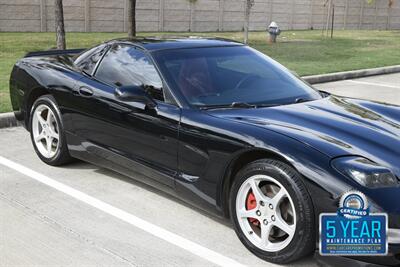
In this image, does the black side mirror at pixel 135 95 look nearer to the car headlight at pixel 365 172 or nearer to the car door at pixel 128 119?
the car door at pixel 128 119

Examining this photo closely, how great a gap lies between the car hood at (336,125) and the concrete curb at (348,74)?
7308 mm

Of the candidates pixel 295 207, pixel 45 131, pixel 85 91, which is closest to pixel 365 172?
pixel 295 207

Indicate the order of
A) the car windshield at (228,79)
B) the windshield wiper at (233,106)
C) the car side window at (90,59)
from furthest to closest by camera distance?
1. the car side window at (90,59)
2. the car windshield at (228,79)
3. the windshield wiper at (233,106)

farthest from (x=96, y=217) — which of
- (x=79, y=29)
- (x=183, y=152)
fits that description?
(x=79, y=29)

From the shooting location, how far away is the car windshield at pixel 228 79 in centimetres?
428

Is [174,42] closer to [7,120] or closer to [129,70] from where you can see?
[129,70]

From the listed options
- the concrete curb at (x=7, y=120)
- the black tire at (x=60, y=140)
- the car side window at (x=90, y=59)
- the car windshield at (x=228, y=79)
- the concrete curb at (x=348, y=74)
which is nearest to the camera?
the car windshield at (x=228, y=79)

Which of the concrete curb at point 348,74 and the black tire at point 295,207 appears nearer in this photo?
the black tire at point 295,207

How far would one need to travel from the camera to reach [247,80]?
14.8 feet

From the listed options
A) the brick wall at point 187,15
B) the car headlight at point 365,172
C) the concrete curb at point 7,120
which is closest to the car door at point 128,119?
the car headlight at point 365,172

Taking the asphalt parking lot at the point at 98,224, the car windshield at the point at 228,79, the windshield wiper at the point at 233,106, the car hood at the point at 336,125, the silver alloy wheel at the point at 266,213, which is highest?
the car windshield at the point at 228,79

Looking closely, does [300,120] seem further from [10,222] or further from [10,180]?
Answer: [10,180]

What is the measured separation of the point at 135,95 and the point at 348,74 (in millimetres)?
9684

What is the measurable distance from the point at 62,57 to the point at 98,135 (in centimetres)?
146
